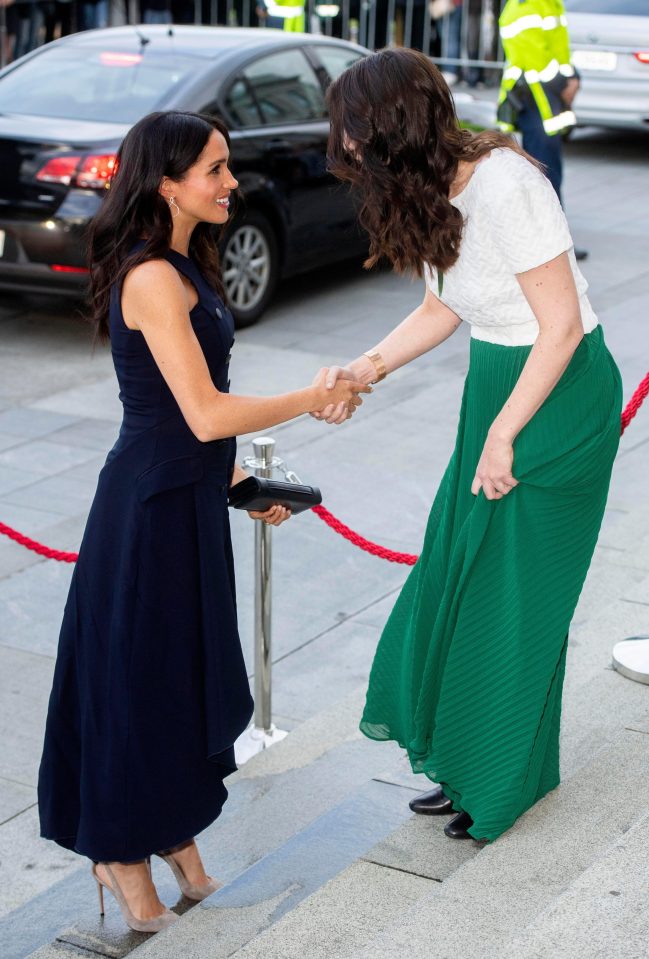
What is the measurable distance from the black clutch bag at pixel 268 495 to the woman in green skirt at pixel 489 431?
282 millimetres

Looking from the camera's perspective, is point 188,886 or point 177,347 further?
point 188,886

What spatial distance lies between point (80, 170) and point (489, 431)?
16.9ft

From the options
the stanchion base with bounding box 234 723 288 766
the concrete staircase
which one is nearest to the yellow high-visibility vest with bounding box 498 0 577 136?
the concrete staircase

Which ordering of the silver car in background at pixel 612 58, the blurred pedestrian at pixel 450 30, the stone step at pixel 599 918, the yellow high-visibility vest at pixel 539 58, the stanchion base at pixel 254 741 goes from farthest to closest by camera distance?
the blurred pedestrian at pixel 450 30 → the silver car in background at pixel 612 58 → the yellow high-visibility vest at pixel 539 58 → the stanchion base at pixel 254 741 → the stone step at pixel 599 918

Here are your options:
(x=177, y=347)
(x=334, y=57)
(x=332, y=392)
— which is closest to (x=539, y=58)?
(x=334, y=57)

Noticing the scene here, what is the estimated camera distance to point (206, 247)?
320 cm

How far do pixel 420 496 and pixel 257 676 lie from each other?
203 centimetres

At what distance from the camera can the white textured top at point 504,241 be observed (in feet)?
9.40

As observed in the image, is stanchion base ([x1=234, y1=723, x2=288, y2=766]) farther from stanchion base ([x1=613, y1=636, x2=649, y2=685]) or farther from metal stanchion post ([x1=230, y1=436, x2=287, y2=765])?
stanchion base ([x1=613, y1=636, x2=649, y2=685])

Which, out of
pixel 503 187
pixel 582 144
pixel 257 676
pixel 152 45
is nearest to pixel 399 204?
pixel 503 187

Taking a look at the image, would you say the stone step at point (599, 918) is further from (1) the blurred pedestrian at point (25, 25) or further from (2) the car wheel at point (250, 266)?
(1) the blurred pedestrian at point (25, 25)

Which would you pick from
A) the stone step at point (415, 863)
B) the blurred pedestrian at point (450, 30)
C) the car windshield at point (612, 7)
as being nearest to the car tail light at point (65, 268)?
the stone step at point (415, 863)

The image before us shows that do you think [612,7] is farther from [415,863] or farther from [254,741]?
[415,863]

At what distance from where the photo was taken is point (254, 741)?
4.24 meters
